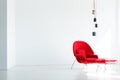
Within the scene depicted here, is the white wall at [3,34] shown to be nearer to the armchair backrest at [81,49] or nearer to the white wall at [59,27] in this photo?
the white wall at [59,27]

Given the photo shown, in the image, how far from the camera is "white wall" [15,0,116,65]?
839 centimetres

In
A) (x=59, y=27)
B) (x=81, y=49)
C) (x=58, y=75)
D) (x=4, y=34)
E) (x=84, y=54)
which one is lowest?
(x=58, y=75)

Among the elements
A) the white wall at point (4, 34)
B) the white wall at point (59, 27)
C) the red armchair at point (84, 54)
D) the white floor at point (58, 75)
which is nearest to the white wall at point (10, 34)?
the white wall at point (4, 34)

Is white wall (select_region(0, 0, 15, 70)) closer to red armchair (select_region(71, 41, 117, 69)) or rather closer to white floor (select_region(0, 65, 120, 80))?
white floor (select_region(0, 65, 120, 80))

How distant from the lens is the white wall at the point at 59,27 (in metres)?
8.39

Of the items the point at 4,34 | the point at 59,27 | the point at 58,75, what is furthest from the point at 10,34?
the point at 58,75

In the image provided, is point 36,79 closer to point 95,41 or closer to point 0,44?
point 0,44

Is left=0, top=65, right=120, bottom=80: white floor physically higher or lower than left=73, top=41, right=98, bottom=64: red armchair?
lower

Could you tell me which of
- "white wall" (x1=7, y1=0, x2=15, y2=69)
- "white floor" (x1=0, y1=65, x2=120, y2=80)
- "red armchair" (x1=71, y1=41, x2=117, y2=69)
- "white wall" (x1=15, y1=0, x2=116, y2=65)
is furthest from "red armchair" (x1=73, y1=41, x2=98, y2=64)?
"white wall" (x1=7, y1=0, x2=15, y2=69)

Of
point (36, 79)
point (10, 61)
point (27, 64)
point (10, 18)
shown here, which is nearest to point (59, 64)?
point (27, 64)

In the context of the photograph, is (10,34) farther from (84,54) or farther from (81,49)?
(84,54)

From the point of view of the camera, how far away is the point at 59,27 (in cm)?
844

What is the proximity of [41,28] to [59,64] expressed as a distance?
1.27 meters

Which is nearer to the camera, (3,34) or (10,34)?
(3,34)
